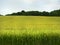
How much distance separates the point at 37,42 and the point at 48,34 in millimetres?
611

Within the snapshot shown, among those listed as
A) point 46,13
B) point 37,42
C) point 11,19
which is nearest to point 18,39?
point 37,42

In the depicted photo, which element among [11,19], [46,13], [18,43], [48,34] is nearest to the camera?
[18,43]

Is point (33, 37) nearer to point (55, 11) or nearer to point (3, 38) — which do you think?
point (3, 38)

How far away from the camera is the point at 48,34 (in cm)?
717

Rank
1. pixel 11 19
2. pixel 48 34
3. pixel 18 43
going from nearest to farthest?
pixel 18 43 < pixel 48 34 < pixel 11 19

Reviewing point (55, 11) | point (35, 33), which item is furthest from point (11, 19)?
point (35, 33)

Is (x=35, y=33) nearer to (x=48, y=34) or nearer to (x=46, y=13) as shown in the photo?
(x=48, y=34)

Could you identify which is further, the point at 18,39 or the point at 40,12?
the point at 40,12

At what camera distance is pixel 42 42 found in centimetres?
678

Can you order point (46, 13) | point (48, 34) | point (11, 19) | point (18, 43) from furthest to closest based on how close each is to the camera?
point (46, 13)
point (11, 19)
point (48, 34)
point (18, 43)

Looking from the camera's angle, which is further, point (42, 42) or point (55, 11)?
point (55, 11)

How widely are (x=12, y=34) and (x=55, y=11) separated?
8.45m

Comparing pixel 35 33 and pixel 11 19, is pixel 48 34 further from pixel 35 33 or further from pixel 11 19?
pixel 11 19

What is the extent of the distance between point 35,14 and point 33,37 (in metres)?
8.30
